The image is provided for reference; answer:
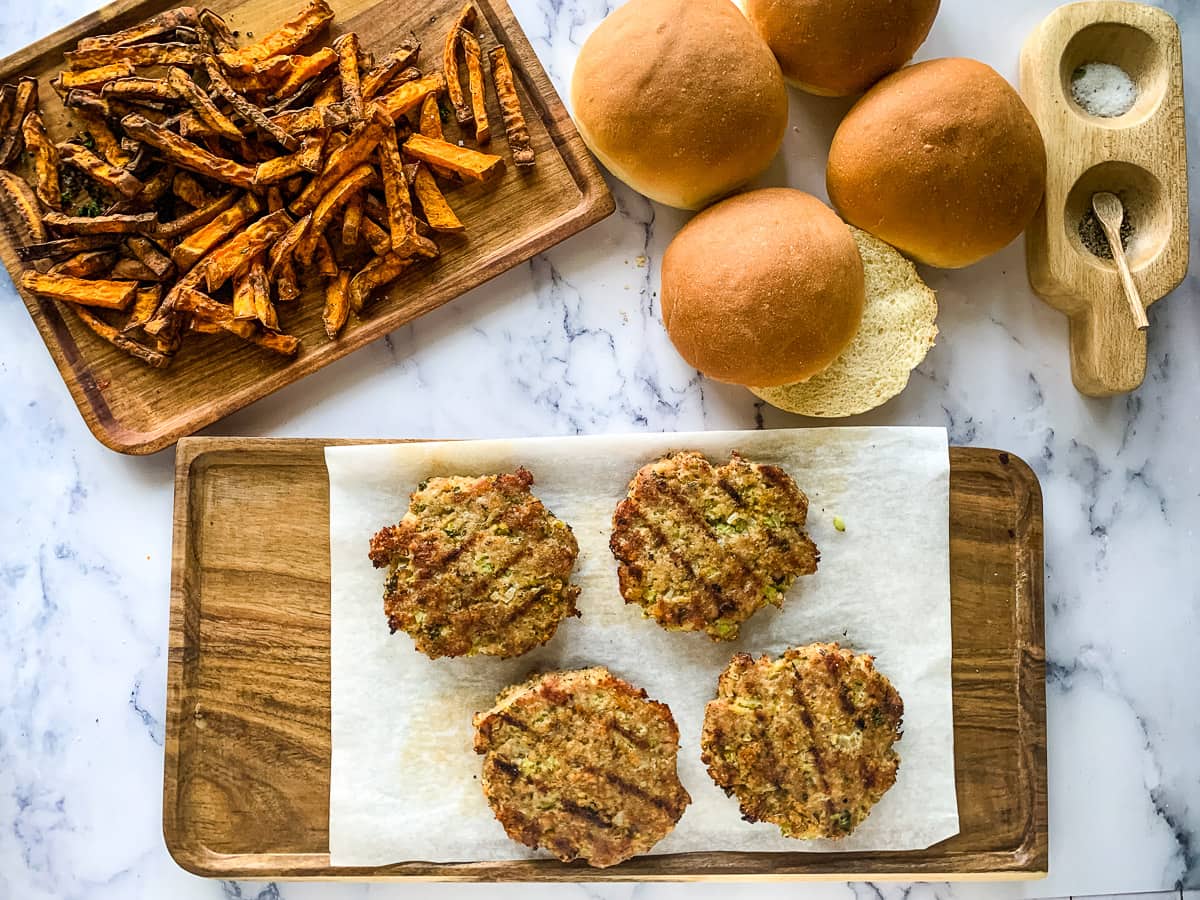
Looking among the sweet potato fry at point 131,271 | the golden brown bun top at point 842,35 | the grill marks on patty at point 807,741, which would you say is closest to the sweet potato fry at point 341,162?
the sweet potato fry at point 131,271

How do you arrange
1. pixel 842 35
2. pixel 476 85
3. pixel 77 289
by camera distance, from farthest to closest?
Result: pixel 476 85 < pixel 77 289 < pixel 842 35

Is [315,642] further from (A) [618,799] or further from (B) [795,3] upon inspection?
(B) [795,3]

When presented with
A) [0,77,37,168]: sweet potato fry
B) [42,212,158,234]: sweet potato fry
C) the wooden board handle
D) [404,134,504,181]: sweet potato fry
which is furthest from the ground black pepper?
[0,77,37,168]: sweet potato fry

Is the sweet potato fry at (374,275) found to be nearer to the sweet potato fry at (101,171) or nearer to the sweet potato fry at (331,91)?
the sweet potato fry at (331,91)

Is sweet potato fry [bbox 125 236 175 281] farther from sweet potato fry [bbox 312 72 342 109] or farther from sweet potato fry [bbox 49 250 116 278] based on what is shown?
sweet potato fry [bbox 312 72 342 109]

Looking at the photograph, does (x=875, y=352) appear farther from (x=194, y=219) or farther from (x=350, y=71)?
(x=194, y=219)

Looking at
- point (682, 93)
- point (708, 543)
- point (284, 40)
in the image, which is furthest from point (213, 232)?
point (708, 543)
